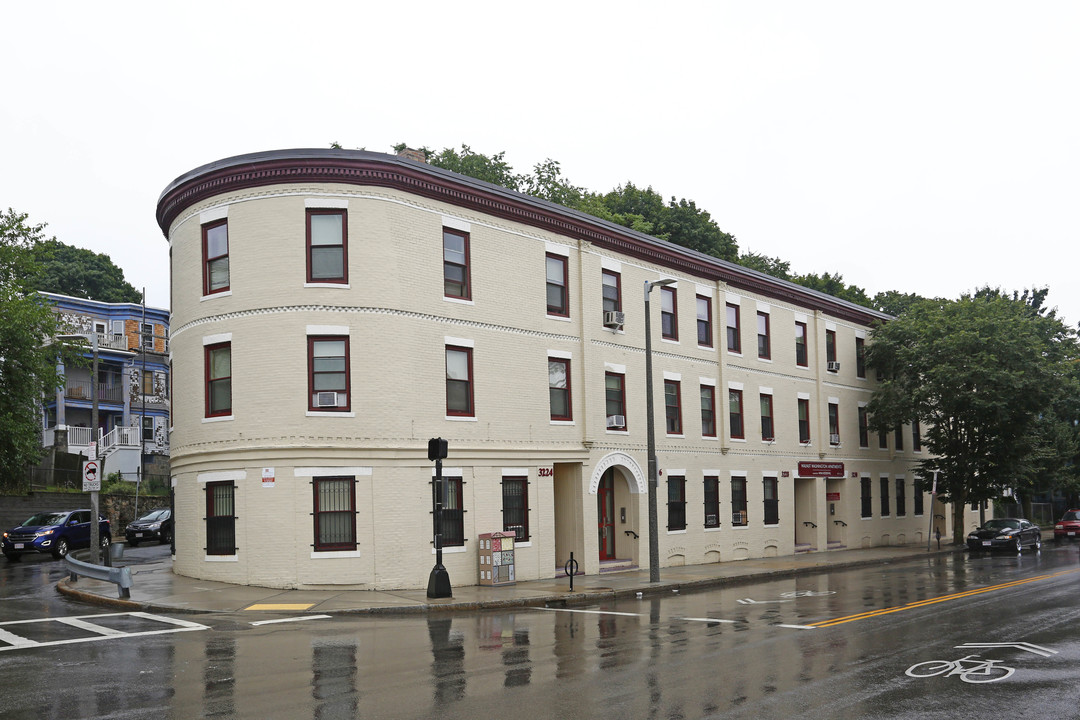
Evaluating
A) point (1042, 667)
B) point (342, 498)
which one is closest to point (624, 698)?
point (1042, 667)

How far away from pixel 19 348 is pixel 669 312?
67.0ft

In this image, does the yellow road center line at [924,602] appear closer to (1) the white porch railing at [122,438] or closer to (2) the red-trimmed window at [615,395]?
(2) the red-trimmed window at [615,395]

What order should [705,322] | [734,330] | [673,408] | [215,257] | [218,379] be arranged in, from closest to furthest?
[218,379]
[215,257]
[673,408]
[705,322]
[734,330]

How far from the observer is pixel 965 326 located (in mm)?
38688

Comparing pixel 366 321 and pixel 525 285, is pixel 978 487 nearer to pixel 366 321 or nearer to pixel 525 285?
pixel 525 285

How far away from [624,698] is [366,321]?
45.9 ft

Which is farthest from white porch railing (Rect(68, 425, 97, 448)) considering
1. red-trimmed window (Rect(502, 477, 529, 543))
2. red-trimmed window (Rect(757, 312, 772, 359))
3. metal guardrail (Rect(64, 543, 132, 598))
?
red-trimmed window (Rect(757, 312, 772, 359))

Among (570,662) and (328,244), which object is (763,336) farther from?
(570,662)

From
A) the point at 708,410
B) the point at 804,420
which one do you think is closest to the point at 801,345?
the point at 804,420

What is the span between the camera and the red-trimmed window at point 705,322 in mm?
32906

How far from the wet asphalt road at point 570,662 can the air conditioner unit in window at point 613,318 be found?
10.3 m

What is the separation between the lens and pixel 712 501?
3241cm

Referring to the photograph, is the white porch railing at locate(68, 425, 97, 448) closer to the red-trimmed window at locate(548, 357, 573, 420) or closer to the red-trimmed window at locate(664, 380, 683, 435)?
the red-trimmed window at locate(548, 357, 573, 420)

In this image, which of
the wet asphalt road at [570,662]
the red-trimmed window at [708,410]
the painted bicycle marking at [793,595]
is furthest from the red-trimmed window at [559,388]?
the wet asphalt road at [570,662]
